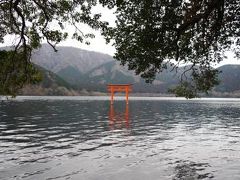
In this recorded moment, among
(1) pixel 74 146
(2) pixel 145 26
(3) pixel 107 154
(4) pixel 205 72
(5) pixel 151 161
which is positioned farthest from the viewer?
(1) pixel 74 146

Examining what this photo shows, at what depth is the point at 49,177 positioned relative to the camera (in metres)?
15.5

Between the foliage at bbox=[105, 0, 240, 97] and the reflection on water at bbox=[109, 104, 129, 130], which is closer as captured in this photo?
the foliage at bbox=[105, 0, 240, 97]

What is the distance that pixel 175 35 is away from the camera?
52.0 feet

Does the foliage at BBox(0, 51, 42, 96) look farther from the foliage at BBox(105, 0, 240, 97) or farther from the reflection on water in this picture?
the reflection on water

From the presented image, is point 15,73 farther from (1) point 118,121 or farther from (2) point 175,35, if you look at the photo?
(1) point 118,121

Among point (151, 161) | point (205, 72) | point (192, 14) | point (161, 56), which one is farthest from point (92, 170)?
point (192, 14)

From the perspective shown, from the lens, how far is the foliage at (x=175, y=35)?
15.2 metres

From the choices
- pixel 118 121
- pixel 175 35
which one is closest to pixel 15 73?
pixel 175 35

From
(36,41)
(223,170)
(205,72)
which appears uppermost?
(36,41)

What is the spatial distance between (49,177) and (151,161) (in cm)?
683

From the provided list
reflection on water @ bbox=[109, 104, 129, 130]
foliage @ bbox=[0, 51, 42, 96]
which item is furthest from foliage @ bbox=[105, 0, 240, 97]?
reflection on water @ bbox=[109, 104, 129, 130]

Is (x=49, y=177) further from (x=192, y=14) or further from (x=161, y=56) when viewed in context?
(x=192, y=14)

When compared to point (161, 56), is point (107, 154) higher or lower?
lower

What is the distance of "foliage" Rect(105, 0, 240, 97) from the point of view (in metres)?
15.2
